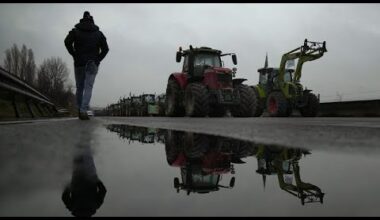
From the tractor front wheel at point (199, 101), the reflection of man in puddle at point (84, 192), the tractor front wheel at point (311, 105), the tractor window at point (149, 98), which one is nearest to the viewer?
the reflection of man in puddle at point (84, 192)

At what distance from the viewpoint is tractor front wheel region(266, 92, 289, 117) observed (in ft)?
46.3

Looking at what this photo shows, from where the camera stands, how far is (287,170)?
49.5 inches

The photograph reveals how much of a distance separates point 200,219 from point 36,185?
44 cm

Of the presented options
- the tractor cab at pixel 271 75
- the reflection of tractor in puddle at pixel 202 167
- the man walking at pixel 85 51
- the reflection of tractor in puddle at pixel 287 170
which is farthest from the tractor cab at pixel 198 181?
the tractor cab at pixel 271 75

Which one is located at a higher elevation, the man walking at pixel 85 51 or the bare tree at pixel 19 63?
the bare tree at pixel 19 63

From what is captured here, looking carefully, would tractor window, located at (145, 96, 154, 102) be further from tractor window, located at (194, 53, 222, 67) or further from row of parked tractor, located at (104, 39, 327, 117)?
tractor window, located at (194, 53, 222, 67)

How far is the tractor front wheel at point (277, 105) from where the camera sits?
14117mm

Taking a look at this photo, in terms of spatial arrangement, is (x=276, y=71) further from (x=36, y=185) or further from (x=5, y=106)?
(x=36, y=185)

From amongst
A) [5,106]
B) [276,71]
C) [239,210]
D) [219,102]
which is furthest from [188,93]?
[239,210]

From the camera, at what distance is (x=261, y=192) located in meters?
0.92

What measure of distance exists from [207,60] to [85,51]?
6462 millimetres

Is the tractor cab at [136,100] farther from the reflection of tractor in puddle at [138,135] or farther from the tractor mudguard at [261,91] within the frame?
the reflection of tractor in puddle at [138,135]

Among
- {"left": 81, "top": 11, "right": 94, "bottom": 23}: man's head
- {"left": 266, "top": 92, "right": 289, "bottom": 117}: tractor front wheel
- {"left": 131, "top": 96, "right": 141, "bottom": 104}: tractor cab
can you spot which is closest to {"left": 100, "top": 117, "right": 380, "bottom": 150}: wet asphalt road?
{"left": 81, "top": 11, "right": 94, "bottom": 23}: man's head

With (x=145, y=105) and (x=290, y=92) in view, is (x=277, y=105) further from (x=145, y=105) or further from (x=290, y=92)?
(x=145, y=105)
